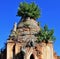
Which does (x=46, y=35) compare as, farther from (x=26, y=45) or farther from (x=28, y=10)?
(x=28, y=10)

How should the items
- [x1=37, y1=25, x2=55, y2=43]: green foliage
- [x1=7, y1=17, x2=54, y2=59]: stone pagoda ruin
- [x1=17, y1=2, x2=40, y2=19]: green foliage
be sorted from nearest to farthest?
[x1=7, y1=17, x2=54, y2=59]: stone pagoda ruin < [x1=37, y1=25, x2=55, y2=43]: green foliage < [x1=17, y1=2, x2=40, y2=19]: green foliage

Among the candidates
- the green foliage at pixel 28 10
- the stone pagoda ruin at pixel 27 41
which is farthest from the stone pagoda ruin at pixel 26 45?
the green foliage at pixel 28 10

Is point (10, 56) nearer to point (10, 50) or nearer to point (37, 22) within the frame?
point (10, 50)

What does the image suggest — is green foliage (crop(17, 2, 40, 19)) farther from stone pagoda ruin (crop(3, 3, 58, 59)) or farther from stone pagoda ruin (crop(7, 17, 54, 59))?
stone pagoda ruin (crop(7, 17, 54, 59))


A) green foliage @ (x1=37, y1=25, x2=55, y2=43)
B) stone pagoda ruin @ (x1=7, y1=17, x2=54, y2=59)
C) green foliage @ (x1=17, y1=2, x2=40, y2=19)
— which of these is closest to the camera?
stone pagoda ruin @ (x1=7, y1=17, x2=54, y2=59)

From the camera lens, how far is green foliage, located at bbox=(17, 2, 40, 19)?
57438 mm

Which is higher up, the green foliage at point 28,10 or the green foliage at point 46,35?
the green foliage at point 28,10

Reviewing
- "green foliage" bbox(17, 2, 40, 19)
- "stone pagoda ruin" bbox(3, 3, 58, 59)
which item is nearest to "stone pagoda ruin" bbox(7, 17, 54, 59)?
"stone pagoda ruin" bbox(3, 3, 58, 59)

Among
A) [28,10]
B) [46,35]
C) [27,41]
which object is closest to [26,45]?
[27,41]

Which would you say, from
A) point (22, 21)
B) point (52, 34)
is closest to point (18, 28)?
point (22, 21)

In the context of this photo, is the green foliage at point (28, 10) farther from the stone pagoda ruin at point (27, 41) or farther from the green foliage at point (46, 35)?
the green foliage at point (46, 35)

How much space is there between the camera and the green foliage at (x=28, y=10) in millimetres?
57438

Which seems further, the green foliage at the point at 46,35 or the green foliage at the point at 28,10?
the green foliage at the point at 28,10

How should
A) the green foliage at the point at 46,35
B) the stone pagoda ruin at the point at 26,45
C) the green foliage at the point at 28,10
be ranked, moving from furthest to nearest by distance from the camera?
the green foliage at the point at 28,10 < the green foliage at the point at 46,35 < the stone pagoda ruin at the point at 26,45
